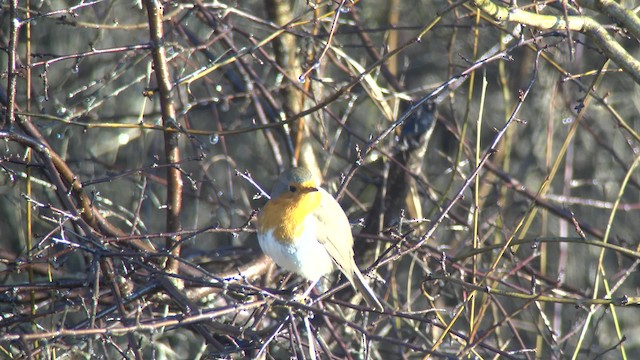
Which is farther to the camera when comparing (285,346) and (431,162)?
(431,162)

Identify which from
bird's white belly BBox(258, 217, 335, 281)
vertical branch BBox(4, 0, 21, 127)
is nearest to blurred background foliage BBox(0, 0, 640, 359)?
vertical branch BBox(4, 0, 21, 127)

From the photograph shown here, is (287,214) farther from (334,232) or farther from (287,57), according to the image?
(287,57)

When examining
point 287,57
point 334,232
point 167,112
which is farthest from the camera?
point 287,57

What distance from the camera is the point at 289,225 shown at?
12.6 ft

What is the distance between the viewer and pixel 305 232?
3883 millimetres

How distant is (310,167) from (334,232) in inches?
57.7

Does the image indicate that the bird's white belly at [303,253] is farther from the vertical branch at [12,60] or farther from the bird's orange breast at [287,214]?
the vertical branch at [12,60]

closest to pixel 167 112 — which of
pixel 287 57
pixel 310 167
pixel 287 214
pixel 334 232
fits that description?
pixel 287 214

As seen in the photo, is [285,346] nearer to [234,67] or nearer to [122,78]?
[234,67]

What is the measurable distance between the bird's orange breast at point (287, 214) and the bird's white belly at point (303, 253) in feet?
0.10

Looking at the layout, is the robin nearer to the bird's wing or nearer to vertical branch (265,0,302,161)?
the bird's wing

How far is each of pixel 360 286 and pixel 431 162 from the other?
13.6 feet

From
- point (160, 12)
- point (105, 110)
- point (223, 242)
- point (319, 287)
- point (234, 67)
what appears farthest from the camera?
point (223, 242)

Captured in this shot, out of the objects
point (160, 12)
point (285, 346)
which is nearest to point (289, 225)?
point (285, 346)
